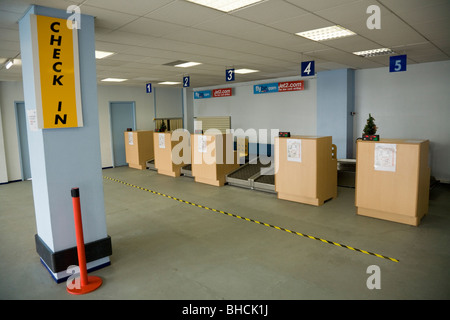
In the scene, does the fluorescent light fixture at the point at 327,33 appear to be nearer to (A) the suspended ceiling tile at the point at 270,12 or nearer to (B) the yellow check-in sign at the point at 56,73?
(A) the suspended ceiling tile at the point at 270,12

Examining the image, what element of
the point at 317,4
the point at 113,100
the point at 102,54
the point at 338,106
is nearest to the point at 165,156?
the point at 113,100

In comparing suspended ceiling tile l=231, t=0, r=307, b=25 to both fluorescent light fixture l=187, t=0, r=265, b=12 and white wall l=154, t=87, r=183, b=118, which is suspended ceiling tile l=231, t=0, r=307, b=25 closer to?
fluorescent light fixture l=187, t=0, r=265, b=12

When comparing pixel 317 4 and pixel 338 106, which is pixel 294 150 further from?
pixel 338 106

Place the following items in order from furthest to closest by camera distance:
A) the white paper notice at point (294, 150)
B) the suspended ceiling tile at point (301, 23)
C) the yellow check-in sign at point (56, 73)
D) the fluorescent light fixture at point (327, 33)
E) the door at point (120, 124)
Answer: the door at point (120, 124) < the white paper notice at point (294, 150) < the fluorescent light fixture at point (327, 33) < the suspended ceiling tile at point (301, 23) < the yellow check-in sign at point (56, 73)

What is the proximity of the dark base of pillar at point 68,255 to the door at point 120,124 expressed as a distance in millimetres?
8579

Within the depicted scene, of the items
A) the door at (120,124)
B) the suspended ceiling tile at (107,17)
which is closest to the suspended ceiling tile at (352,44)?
the suspended ceiling tile at (107,17)

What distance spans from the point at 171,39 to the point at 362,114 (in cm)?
662

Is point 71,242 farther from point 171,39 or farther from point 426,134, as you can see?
point 426,134

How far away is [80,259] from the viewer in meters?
3.48

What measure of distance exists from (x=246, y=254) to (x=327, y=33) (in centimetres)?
388

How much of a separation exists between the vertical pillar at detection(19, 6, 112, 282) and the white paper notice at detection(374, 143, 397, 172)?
4582 millimetres

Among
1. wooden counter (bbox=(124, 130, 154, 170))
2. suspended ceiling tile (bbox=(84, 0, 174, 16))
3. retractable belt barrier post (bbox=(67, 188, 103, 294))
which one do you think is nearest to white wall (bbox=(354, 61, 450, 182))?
wooden counter (bbox=(124, 130, 154, 170))

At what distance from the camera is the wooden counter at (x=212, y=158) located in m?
8.42
